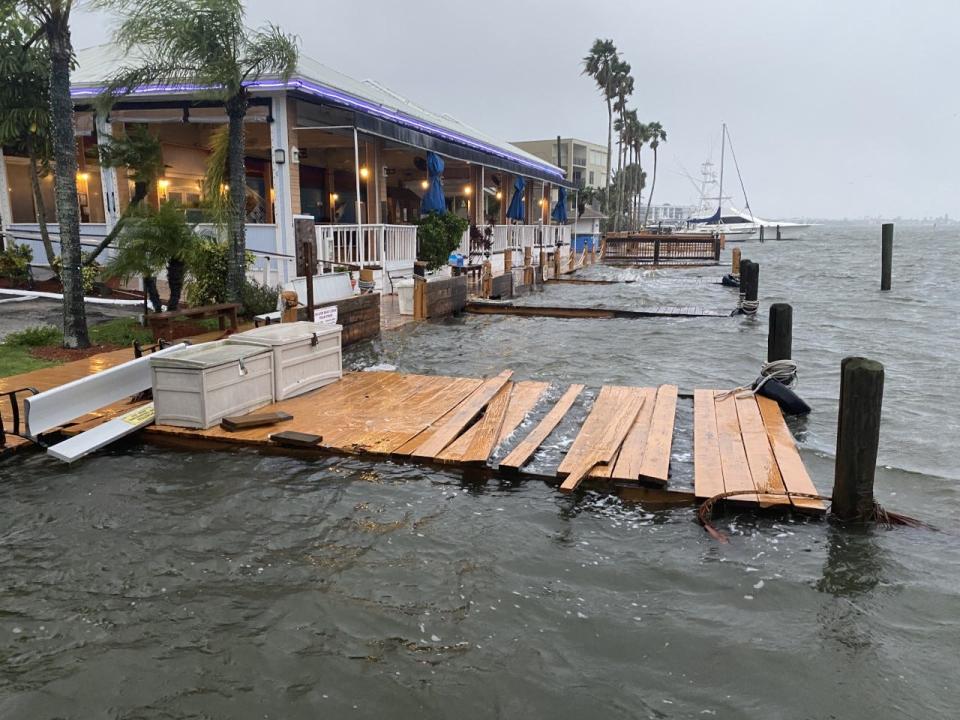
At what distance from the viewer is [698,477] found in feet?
22.0

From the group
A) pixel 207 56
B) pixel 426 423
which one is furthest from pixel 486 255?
pixel 426 423

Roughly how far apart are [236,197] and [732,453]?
9.68 meters

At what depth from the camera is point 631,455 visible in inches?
281

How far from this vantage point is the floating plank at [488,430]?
7048 millimetres

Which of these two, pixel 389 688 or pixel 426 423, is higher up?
pixel 426 423

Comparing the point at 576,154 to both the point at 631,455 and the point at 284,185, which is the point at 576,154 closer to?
the point at 284,185

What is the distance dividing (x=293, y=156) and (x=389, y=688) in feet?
47.8

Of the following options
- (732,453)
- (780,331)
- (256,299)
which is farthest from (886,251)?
(732,453)

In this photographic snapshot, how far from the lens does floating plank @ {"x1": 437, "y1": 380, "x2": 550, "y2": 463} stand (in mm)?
7188

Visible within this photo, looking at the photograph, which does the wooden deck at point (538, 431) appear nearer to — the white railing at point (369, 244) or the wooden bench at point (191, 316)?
the wooden bench at point (191, 316)

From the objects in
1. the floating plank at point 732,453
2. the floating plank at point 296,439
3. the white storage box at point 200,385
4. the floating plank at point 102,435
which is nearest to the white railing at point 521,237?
the floating plank at point 732,453

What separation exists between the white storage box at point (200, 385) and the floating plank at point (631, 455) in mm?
4032

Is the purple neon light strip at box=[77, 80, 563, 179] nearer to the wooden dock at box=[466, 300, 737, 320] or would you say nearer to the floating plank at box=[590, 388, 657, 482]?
the wooden dock at box=[466, 300, 737, 320]

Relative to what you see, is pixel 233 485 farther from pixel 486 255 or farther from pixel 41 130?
pixel 486 255
